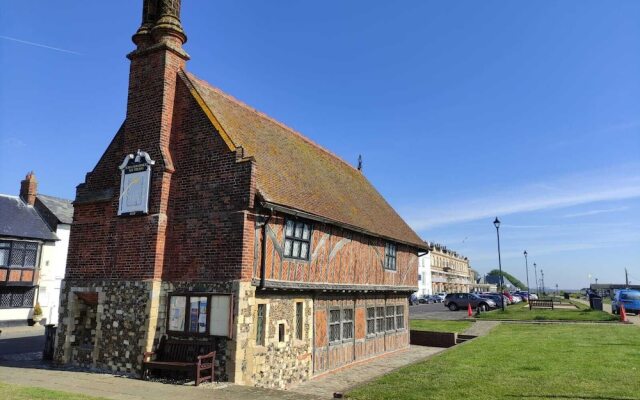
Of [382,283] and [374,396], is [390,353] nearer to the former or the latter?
[382,283]

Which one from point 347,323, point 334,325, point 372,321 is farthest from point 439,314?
point 334,325

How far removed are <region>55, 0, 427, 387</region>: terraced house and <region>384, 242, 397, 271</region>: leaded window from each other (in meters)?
4.13

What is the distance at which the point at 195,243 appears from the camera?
41.3ft

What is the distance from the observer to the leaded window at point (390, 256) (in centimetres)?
2062

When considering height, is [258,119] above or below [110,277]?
above

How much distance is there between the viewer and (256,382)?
472 inches

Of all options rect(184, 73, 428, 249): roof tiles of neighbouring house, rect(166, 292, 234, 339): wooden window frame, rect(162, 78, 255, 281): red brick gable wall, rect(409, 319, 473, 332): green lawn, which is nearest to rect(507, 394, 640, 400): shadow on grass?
rect(166, 292, 234, 339): wooden window frame

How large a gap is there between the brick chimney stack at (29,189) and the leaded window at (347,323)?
82.2ft

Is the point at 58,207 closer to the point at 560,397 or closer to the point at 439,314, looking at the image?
the point at 439,314

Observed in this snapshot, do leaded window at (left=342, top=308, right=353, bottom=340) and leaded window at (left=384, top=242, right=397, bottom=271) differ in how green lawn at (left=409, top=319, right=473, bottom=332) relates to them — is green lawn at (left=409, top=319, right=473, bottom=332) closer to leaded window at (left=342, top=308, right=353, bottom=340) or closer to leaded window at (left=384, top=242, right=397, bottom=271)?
leaded window at (left=384, top=242, right=397, bottom=271)

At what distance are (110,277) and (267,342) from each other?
4.96 m

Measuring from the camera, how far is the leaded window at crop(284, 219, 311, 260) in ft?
44.7

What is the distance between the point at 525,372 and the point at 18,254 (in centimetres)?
2874

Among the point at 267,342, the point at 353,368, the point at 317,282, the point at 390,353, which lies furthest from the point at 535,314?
the point at 267,342
